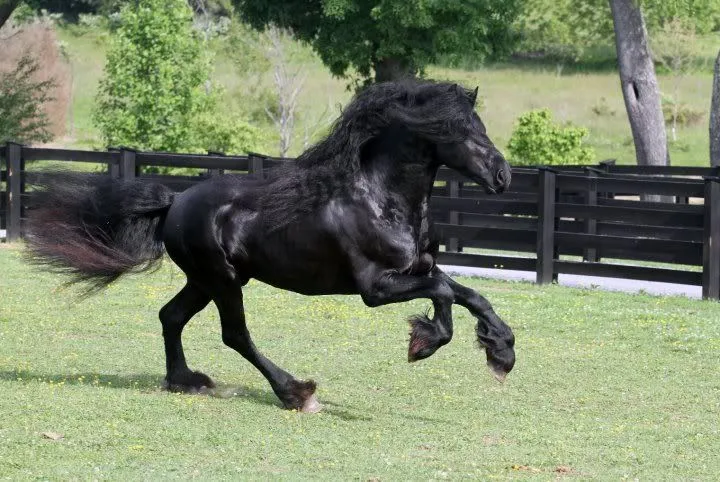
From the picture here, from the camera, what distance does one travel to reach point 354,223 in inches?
300

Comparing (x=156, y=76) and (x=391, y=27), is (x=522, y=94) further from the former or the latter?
(x=156, y=76)

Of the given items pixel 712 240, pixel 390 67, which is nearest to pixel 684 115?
pixel 390 67

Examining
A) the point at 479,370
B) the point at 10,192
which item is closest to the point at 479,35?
the point at 10,192

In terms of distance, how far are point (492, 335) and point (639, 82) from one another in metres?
18.8

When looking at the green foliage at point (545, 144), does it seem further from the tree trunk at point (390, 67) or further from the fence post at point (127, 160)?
the fence post at point (127, 160)

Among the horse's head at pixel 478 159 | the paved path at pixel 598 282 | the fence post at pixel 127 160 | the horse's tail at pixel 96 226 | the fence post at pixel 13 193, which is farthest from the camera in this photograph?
the fence post at pixel 13 193

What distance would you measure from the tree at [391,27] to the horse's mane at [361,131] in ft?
69.5

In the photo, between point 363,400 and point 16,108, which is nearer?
point 363,400

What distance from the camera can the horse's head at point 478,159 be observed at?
7.48m

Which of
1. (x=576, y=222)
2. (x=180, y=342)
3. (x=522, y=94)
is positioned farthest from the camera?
(x=522, y=94)

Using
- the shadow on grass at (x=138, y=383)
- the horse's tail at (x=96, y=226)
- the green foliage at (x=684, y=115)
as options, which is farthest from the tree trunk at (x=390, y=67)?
the shadow on grass at (x=138, y=383)

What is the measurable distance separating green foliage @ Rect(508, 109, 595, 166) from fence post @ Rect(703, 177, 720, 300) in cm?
1332

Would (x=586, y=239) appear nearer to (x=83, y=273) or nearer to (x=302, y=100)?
(x=83, y=273)

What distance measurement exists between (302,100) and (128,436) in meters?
43.4
